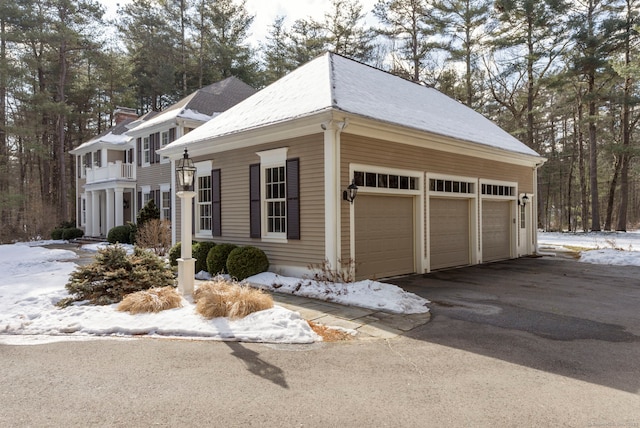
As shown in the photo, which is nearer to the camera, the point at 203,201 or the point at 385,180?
the point at 385,180

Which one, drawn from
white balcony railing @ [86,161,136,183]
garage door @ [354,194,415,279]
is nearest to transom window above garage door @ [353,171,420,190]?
garage door @ [354,194,415,279]

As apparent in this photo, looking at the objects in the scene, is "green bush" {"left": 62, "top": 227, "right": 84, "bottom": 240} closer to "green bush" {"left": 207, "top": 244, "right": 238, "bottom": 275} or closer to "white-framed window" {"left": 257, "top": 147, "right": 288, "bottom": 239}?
"green bush" {"left": 207, "top": 244, "right": 238, "bottom": 275}

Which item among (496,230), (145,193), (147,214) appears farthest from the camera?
(145,193)

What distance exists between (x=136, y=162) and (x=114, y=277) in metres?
14.6

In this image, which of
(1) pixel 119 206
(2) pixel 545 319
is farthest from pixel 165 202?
(2) pixel 545 319

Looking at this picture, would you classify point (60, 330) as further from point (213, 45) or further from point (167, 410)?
point (213, 45)

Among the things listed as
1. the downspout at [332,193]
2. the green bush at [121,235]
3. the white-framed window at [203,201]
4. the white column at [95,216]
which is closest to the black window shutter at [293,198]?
the downspout at [332,193]

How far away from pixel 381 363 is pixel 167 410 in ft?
6.71

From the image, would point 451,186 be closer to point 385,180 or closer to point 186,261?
point 385,180

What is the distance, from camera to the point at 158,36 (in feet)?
84.2

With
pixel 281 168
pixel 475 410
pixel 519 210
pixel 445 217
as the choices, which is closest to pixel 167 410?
pixel 475 410

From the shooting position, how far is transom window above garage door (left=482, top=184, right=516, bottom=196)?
467 inches

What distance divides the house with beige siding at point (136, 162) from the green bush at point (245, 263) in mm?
8063

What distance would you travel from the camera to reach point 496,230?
495 inches
